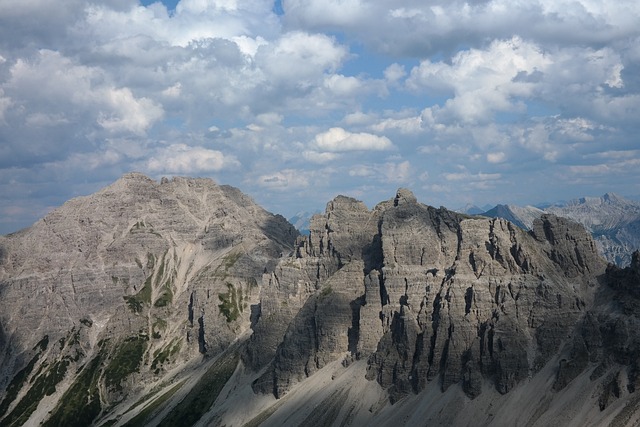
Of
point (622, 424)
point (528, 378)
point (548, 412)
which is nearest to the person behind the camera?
point (622, 424)

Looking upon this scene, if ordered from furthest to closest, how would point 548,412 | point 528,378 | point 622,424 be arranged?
point 528,378, point 548,412, point 622,424

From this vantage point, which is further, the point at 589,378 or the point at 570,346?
the point at 570,346

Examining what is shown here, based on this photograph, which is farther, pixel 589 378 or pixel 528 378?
pixel 528 378

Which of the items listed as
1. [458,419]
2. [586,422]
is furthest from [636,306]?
[458,419]

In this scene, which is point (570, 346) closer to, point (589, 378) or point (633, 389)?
point (589, 378)

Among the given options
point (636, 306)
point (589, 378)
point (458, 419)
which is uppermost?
point (636, 306)

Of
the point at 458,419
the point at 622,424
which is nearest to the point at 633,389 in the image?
the point at 622,424

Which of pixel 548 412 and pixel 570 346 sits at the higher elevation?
pixel 570 346

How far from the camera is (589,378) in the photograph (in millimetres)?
186000

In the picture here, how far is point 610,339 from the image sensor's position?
190 meters

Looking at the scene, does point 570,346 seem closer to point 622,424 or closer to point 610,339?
point 610,339

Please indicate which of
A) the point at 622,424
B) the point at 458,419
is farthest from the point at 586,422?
the point at 458,419

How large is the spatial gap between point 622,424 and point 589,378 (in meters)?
21.4

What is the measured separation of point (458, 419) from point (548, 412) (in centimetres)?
2604
